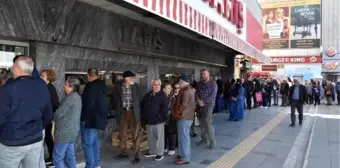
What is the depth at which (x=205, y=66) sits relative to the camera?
14047 millimetres

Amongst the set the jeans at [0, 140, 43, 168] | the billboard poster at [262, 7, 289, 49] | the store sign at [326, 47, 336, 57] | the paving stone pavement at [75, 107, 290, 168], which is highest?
the billboard poster at [262, 7, 289, 49]

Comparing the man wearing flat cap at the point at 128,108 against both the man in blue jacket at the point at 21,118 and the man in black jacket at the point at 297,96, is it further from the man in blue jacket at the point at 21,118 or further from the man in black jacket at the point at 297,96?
the man in black jacket at the point at 297,96

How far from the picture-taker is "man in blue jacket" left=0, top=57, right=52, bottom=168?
304cm

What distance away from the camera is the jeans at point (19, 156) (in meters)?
3.09

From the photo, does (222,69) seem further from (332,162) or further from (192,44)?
(332,162)

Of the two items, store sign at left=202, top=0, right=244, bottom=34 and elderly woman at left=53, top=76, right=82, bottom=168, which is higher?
store sign at left=202, top=0, right=244, bottom=34

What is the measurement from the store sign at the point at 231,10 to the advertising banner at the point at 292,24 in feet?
82.8

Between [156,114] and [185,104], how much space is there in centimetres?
53

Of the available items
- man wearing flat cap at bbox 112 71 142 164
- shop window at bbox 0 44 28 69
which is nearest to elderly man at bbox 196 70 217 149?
man wearing flat cap at bbox 112 71 142 164

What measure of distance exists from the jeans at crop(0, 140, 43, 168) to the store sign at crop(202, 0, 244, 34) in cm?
724

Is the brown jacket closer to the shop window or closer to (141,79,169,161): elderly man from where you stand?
(141,79,169,161): elderly man

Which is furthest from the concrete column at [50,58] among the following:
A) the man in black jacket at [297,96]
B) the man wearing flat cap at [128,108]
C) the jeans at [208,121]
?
the man in black jacket at [297,96]

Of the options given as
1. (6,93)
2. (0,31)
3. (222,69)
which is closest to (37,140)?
(6,93)

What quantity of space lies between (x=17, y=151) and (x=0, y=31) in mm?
2337
